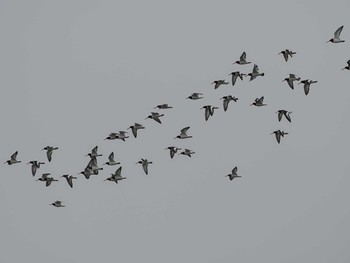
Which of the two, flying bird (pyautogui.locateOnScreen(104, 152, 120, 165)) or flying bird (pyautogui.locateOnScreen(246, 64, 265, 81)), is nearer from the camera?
flying bird (pyautogui.locateOnScreen(246, 64, 265, 81))

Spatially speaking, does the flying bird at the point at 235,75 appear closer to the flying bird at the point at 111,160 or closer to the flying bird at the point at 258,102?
the flying bird at the point at 258,102

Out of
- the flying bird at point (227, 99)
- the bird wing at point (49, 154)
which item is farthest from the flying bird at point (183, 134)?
the bird wing at point (49, 154)

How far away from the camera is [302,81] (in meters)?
97.9

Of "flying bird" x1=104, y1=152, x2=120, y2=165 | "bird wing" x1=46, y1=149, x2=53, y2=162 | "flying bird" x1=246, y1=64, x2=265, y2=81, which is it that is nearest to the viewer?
"flying bird" x1=246, y1=64, x2=265, y2=81

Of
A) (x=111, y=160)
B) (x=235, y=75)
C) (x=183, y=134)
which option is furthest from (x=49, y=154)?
(x=235, y=75)

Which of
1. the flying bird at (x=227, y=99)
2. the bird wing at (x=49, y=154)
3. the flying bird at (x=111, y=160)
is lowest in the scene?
the flying bird at (x=111, y=160)

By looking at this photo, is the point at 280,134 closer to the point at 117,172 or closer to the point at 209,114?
the point at 209,114

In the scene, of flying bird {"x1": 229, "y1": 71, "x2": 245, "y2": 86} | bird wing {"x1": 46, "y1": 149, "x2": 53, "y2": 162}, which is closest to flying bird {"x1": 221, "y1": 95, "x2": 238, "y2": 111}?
flying bird {"x1": 229, "y1": 71, "x2": 245, "y2": 86}

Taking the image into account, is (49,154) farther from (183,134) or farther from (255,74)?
(255,74)

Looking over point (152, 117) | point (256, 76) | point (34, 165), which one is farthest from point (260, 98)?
point (34, 165)

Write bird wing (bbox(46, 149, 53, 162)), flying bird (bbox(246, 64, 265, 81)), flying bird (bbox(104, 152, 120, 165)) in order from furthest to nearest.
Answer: flying bird (bbox(104, 152, 120, 165)), bird wing (bbox(46, 149, 53, 162)), flying bird (bbox(246, 64, 265, 81))

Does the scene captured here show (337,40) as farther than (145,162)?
No

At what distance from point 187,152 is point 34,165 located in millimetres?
12483

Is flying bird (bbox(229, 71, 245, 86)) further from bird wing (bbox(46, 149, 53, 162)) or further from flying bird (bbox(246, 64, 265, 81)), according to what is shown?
bird wing (bbox(46, 149, 53, 162))
